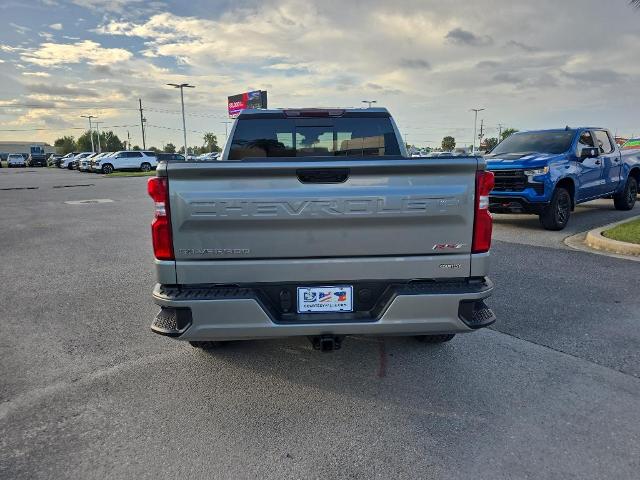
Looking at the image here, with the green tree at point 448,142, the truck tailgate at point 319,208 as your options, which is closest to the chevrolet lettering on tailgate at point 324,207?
the truck tailgate at point 319,208

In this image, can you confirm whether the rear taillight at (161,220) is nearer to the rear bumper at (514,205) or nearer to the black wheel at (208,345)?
the black wheel at (208,345)

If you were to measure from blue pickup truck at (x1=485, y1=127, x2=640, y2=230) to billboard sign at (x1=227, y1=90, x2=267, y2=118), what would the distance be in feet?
155

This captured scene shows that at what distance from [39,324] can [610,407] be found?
16.6ft

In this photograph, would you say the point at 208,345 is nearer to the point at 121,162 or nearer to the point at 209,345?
the point at 209,345

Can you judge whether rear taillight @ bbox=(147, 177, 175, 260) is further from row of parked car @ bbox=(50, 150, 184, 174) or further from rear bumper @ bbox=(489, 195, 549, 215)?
row of parked car @ bbox=(50, 150, 184, 174)

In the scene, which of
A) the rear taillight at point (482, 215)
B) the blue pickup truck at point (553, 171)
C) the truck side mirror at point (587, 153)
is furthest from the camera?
the truck side mirror at point (587, 153)

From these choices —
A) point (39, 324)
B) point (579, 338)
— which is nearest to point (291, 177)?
point (579, 338)

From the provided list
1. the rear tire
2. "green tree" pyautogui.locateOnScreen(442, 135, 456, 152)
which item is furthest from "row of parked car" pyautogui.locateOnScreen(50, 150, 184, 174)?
"green tree" pyautogui.locateOnScreen(442, 135, 456, 152)

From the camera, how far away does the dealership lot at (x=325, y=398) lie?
253cm

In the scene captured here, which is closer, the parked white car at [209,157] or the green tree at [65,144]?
the parked white car at [209,157]

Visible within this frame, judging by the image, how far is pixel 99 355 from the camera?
3883 mm

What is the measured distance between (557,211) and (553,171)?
828 mm

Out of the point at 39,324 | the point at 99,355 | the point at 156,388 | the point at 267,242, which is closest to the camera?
the point at 267,242

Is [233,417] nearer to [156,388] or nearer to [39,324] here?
[156,388]
